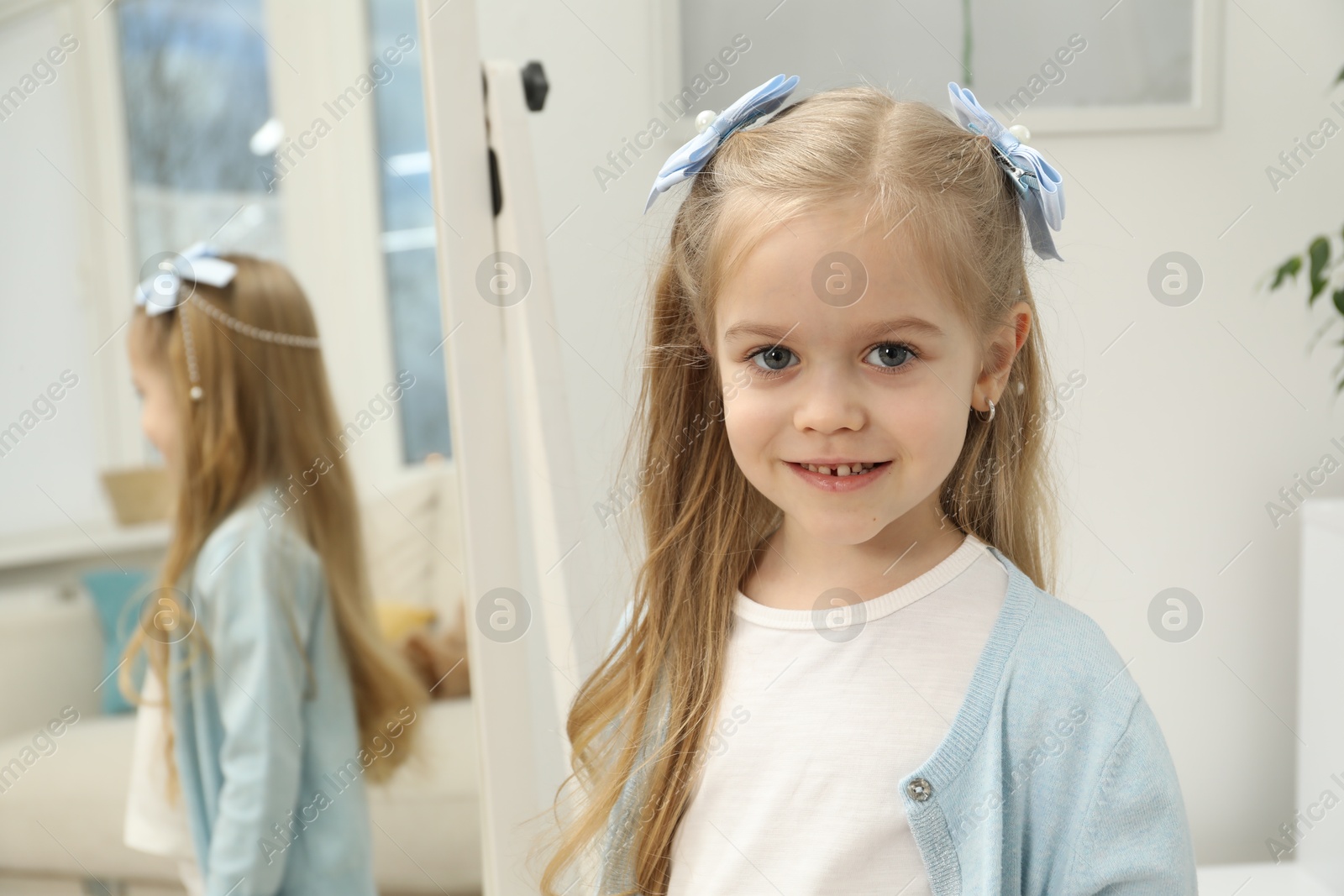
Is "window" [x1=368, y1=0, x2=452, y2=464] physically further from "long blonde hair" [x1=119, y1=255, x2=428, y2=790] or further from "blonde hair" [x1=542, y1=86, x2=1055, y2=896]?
"blonde hair" [x1=542, y1=86, x2=1055, y2=896]

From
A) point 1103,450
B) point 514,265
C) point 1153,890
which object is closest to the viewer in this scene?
point 1153,890

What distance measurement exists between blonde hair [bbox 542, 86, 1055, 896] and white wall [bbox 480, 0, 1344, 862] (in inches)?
12.6

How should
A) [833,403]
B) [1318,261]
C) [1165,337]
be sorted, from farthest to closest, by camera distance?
[1165,337]
[1318,261]
[833,403]

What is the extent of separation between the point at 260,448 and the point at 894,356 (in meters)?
0.66

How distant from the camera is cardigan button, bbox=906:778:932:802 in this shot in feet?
2.23

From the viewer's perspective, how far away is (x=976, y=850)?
26.5 inches

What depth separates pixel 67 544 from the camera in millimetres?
968

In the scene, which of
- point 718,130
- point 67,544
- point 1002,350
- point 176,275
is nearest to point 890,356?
point 1002,350

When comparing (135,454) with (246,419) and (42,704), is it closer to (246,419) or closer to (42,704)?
(246,419)

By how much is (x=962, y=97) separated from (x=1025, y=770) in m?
0.49

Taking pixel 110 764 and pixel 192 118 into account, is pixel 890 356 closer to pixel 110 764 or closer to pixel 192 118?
pixel 192 118

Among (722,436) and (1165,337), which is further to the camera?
(1165,337)

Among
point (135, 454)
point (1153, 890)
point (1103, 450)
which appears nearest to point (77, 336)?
point (135, 454)

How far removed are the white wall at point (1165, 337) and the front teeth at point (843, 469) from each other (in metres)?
0.48
